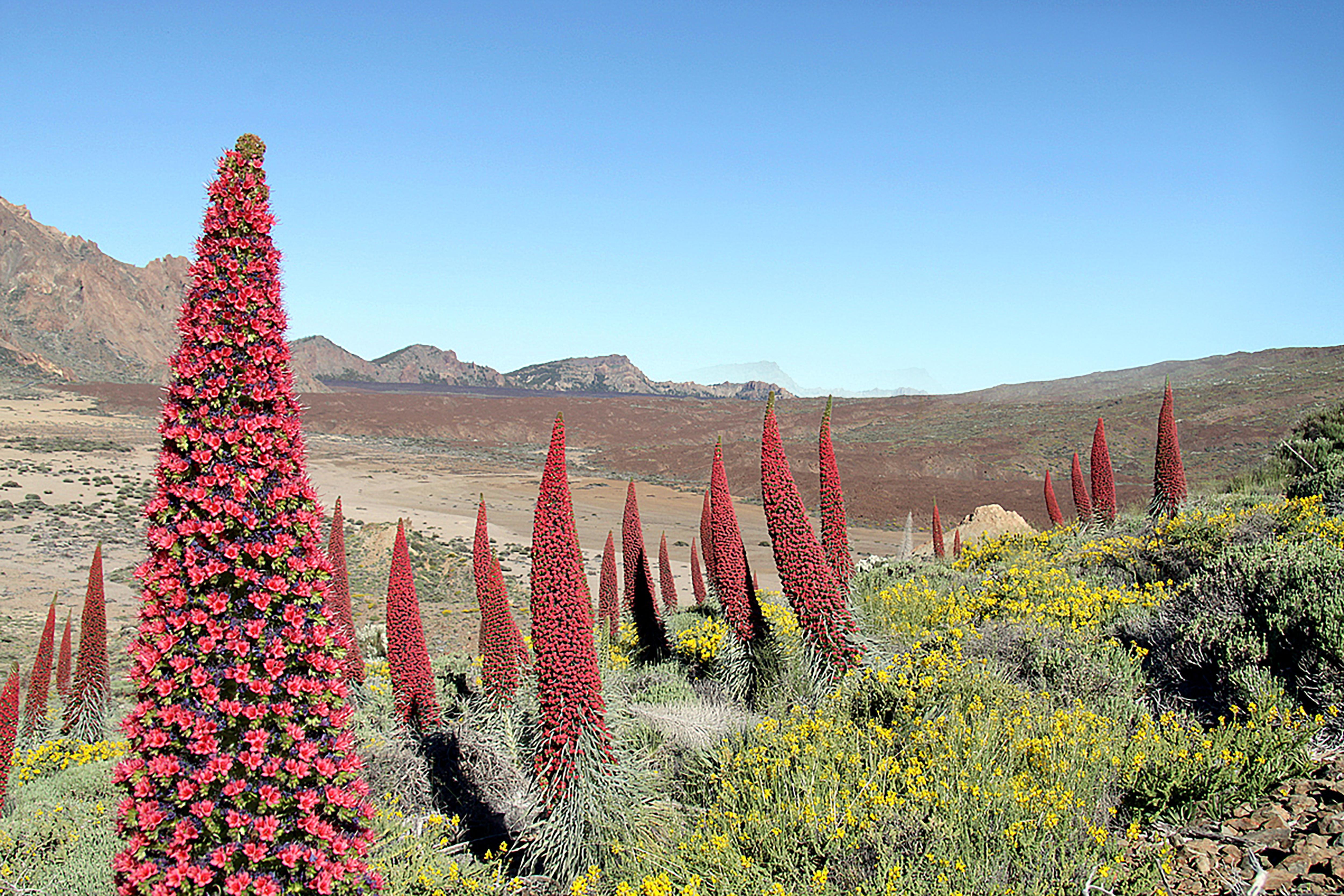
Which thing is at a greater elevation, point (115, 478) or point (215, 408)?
point (215, 408)

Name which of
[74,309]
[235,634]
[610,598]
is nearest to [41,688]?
[235,634]

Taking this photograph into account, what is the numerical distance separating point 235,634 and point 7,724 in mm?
3281

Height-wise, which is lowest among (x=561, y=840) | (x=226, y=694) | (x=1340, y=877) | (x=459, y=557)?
(x=459, y=557)

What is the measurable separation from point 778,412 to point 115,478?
52837 mm

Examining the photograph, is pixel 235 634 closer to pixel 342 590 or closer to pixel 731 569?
pixel 342 590

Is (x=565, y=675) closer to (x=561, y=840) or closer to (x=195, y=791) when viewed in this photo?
(x=561, y=840)

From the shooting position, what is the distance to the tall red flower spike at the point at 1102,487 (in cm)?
1241

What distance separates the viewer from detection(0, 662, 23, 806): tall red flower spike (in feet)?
15.3

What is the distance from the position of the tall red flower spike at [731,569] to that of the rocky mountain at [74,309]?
94382 millimetres

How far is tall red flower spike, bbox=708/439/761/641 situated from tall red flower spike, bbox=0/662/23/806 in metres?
5.28

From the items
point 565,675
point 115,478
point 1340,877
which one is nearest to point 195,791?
point 565,675

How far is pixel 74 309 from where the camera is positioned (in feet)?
311

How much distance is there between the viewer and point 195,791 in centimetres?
274

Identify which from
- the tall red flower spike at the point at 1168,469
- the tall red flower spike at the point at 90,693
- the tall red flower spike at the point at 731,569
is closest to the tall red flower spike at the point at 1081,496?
the tall red flower spike at the point at 1168,469
